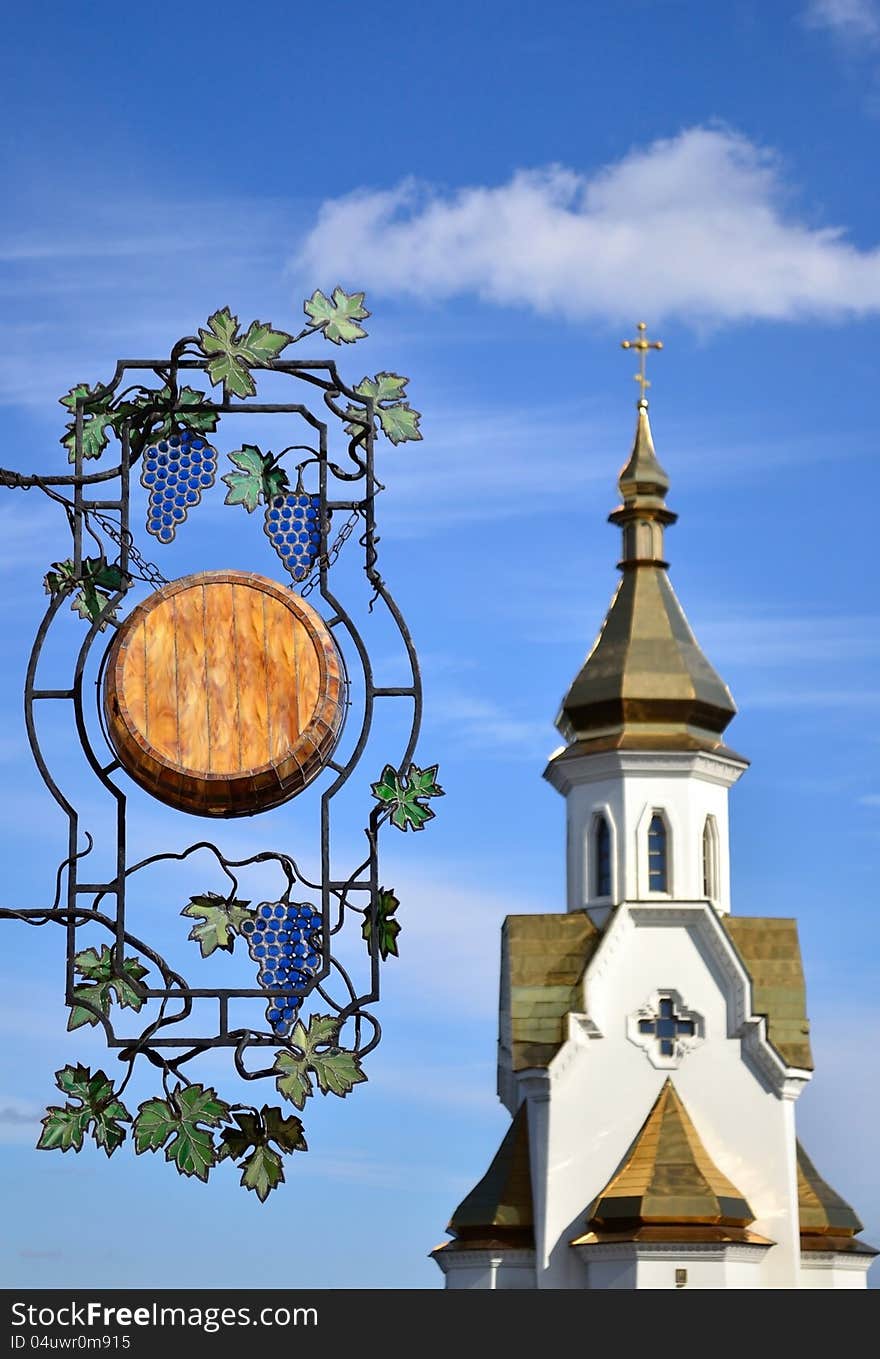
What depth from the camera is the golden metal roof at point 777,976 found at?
1130 inches

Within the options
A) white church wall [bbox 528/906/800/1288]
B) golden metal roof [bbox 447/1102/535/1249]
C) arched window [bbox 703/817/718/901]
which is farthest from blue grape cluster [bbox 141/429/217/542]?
arched window [bbox 703/817/718/901]

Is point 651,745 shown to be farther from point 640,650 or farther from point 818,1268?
point 818,1268

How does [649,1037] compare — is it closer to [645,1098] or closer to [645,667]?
[645,1098]

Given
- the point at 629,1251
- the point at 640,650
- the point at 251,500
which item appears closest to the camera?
the point at 251,500

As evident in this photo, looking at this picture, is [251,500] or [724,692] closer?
[251,500]

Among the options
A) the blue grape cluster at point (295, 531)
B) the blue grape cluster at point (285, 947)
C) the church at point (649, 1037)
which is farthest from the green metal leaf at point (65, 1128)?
the church at point (649, 1037)

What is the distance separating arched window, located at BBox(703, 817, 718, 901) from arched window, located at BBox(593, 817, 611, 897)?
3.95ft

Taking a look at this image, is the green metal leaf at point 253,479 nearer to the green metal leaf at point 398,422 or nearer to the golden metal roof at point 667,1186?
the green metal leaf at point 398,422

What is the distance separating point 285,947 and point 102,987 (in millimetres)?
857

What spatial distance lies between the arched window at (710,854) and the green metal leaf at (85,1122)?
19212mm

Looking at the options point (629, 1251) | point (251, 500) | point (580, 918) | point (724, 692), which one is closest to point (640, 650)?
point (724, 692)

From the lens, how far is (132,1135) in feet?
37.2
